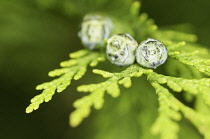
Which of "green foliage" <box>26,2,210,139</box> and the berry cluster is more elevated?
the berry cluster

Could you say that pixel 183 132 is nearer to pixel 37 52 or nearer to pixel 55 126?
pixel 55 126

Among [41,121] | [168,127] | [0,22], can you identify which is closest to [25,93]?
[41,121]

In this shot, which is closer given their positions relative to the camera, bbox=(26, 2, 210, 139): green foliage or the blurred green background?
bbox=(26, 2, 210, 139): green foliage

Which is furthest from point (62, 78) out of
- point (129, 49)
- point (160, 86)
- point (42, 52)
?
point (42, 52)

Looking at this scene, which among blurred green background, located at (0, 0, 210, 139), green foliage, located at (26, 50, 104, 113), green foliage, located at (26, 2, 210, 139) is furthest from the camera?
blurred green background, located at (0, 0, 210, 139)

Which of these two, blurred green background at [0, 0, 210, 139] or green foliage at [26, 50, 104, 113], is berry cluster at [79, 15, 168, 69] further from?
blurred green background at [0, 0, 210, 139]

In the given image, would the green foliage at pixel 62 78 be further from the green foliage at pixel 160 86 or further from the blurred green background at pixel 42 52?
the blurred green background at pixel 42 52

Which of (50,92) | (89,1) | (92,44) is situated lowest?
(50,92)

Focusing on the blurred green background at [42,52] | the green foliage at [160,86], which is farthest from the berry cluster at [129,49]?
the blurred green background at [42,52]

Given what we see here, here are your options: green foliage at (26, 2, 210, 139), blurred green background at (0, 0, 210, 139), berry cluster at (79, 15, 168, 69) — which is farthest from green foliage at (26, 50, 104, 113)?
blurred green background at (0, 0, 210, 139)

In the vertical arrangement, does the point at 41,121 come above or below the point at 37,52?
below
